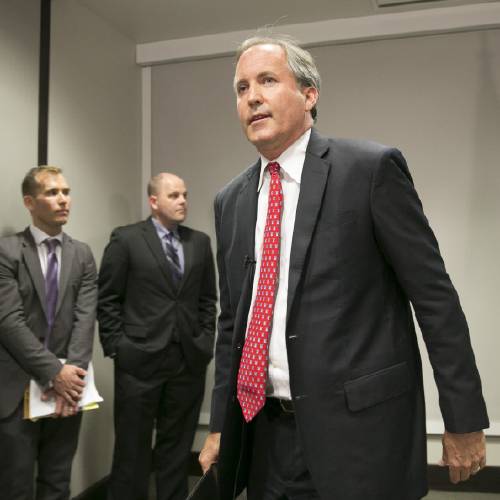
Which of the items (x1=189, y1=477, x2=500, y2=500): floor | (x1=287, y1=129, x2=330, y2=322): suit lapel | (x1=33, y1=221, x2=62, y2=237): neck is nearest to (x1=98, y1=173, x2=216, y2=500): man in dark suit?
(x1=33, y1=221, x2=62, y2=237): neck

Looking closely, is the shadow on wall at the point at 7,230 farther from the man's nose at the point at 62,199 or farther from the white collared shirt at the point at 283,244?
the white collared shirt at the point at 283,244

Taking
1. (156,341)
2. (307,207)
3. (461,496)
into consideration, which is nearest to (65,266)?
(156,341)

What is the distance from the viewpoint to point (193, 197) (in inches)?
160

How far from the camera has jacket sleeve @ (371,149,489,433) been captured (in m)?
1.30

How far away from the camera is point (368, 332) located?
4.38 feet

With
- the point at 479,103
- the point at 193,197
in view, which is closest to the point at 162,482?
the point at 193,197

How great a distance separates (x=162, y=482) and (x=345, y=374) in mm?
2297

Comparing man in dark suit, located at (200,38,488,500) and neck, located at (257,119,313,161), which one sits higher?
neck, located at (257,119,313,161)

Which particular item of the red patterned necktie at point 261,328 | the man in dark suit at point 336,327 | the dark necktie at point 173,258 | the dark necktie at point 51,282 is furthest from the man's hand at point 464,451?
the dark necktie at point 173,258

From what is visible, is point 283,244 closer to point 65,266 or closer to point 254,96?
point 254,96

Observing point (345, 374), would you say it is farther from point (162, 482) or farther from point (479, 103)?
point (479, 103)

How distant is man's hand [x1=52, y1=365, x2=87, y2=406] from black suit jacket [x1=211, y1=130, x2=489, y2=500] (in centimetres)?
160

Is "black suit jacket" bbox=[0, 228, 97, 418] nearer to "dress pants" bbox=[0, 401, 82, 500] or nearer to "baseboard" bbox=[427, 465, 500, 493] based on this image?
"dress pants" bbox=[0, 401, 82, 500]

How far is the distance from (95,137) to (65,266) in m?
1.17
